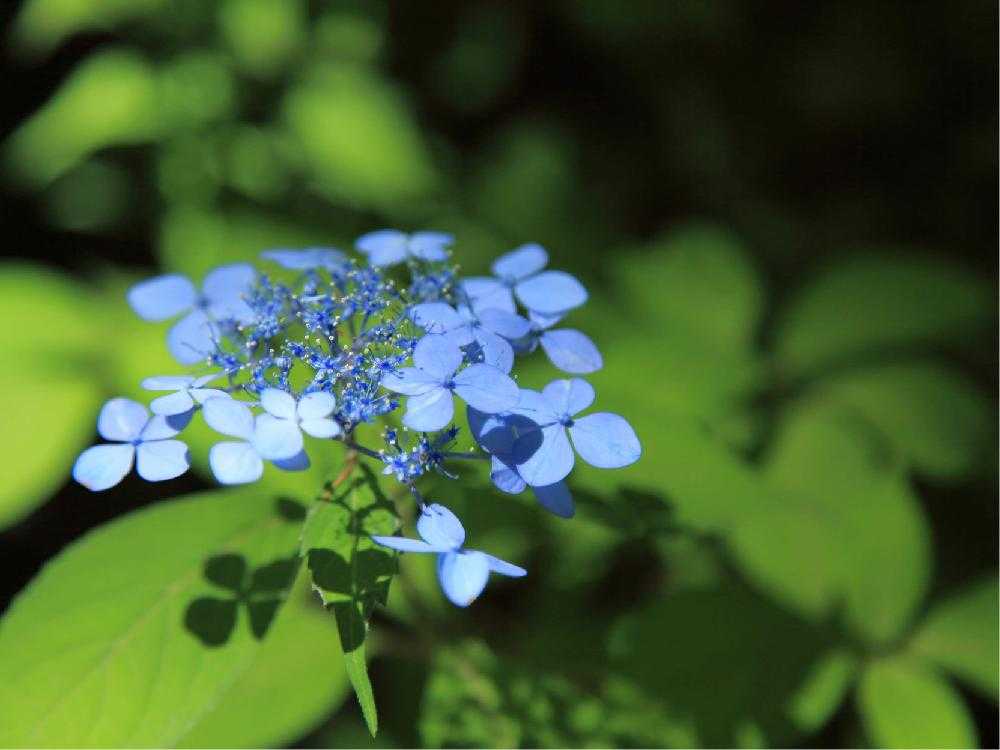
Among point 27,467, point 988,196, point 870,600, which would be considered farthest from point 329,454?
point 988,196

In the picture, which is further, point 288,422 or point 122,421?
point 122,421

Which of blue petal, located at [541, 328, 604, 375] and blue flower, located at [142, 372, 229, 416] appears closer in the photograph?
blue flower, located at [142, 372, 229, 416]

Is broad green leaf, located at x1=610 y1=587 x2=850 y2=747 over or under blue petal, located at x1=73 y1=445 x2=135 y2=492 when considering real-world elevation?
under

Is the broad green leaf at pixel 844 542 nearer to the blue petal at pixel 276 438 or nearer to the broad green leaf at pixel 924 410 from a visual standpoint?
the broad green leaf at pixel 924 410

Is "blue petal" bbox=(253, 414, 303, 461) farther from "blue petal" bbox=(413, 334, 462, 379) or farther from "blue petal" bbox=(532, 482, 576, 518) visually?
"blue petal" bbox=(532, 482, 576, 518)

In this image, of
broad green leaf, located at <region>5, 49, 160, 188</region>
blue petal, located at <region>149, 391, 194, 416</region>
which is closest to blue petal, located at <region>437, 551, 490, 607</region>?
blue petal, located at <region>149, 391, 194, 416</region>

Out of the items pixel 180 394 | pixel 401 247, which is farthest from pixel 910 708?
pixel 180 394

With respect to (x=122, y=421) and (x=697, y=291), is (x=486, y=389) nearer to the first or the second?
(x=122, y=421)
